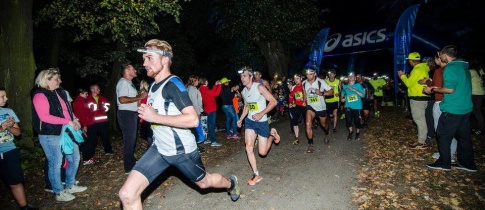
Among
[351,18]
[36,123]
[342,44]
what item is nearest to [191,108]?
[36,123]

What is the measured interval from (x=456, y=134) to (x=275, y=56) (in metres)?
14.7

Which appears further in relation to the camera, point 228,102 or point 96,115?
point 228,102

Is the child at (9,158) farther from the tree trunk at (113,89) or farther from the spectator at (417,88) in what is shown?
the tree trunk at (113,89)

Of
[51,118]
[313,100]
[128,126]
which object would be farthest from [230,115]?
[51,118]

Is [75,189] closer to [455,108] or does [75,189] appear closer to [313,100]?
[313,100]

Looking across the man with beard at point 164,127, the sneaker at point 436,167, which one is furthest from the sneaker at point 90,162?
the sneaker at point 436,167

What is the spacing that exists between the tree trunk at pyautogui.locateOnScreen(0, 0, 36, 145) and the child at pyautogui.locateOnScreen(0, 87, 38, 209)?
333cm

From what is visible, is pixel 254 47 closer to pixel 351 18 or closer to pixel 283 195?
pixel 283 195

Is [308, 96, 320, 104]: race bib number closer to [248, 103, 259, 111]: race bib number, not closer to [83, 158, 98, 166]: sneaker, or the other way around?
[248, 103, 259, 111]: race bib number

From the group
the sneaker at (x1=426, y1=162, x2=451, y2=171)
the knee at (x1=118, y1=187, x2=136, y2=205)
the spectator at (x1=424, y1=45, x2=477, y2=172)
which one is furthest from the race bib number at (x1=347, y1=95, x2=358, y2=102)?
the knee at (x1=118, y1=187, x2=136, y2=205)

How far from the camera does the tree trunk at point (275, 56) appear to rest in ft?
64.0

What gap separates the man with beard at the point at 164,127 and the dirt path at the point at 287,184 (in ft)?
4.85

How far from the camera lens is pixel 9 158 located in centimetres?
429

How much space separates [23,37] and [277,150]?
293 inches
